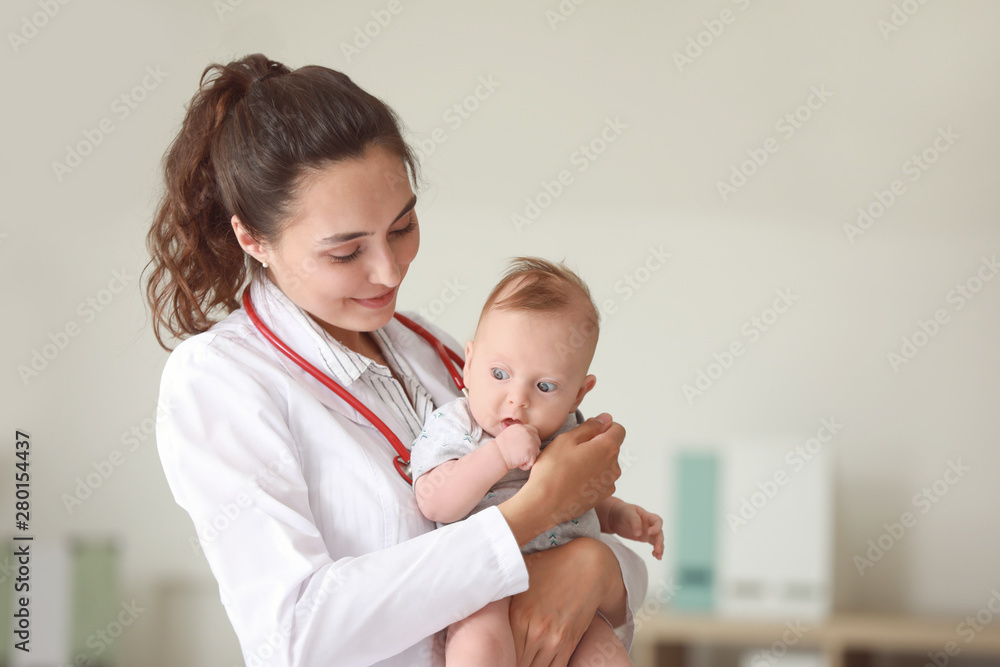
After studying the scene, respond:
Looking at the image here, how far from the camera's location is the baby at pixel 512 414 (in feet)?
4.39

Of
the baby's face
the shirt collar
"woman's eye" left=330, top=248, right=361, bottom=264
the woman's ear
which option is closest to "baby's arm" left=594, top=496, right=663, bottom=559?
the baby's face

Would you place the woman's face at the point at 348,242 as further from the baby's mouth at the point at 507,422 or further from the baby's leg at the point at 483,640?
the baby's leg at the point at 483,640

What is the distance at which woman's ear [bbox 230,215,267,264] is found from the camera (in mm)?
1515

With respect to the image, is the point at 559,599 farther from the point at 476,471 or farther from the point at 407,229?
the point at 407,229

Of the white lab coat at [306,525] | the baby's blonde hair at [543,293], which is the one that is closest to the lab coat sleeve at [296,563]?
the white lab coat at [306,525]

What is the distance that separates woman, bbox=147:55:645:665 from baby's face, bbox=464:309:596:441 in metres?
0.08

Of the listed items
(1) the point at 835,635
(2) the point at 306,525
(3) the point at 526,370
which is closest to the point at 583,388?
(3) the point at 526,370

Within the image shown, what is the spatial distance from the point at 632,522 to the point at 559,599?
0.30 metres

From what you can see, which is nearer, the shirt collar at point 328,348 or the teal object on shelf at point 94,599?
the shirt collar at point 328,348

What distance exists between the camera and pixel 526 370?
141 centimetres

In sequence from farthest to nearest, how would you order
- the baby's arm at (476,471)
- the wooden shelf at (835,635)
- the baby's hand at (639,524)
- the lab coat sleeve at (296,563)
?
the wooden shelf at (835,635) → the baby's hand at (639,524) → the baby's arm at (476,471) → the lab coat sleeve at (296,563)

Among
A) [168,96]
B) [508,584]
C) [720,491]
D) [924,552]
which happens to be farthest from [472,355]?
[924,552]

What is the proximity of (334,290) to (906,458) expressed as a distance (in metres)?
2.58

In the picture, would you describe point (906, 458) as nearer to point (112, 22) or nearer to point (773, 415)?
point (773, 415)
